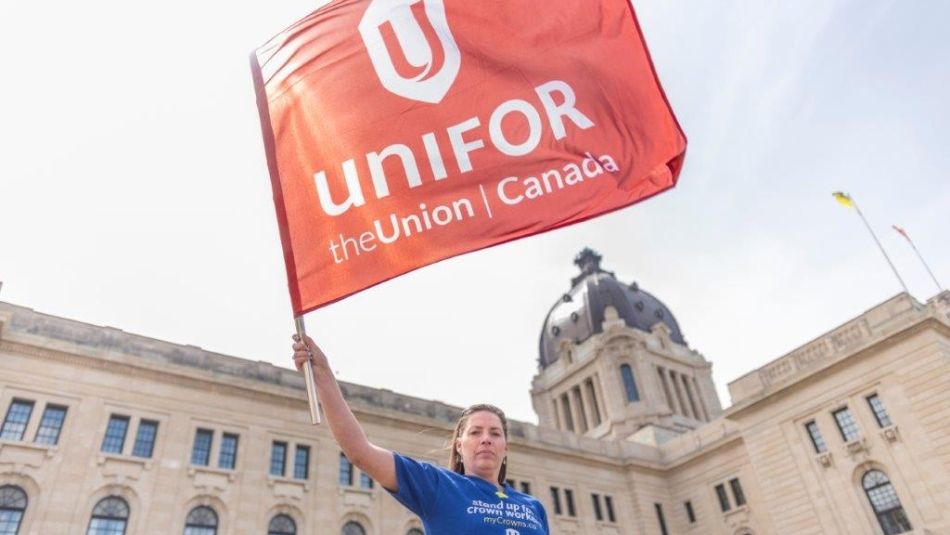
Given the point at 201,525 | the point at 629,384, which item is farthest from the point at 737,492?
the point at 201,525

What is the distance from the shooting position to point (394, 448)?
3203 cm

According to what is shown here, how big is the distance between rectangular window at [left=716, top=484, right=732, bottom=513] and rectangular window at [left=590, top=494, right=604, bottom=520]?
8147mm

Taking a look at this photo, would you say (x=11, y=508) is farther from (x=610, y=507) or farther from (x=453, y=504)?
(x=610, y=507)

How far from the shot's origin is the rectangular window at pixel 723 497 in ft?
131

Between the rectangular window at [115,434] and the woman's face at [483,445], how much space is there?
26311 mm

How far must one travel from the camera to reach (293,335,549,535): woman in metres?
3.15

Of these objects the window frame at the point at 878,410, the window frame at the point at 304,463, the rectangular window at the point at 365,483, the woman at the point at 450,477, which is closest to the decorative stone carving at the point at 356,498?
the rectangular window at the point at 365,483

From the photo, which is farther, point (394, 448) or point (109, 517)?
point (394, 448)

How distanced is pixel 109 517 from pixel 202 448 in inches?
174

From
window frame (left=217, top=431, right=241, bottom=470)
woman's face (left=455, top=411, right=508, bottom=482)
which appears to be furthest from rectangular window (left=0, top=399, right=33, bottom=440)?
woman's face (left=455, top=411, right=508, bottom=482)

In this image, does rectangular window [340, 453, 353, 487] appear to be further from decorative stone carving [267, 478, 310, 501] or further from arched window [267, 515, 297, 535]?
arched window [267, 515, 297, 535]

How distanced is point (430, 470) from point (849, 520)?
34.8m

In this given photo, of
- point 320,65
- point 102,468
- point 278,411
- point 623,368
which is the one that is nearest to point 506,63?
point 320,65

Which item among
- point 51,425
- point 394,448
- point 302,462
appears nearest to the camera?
point 51,425
